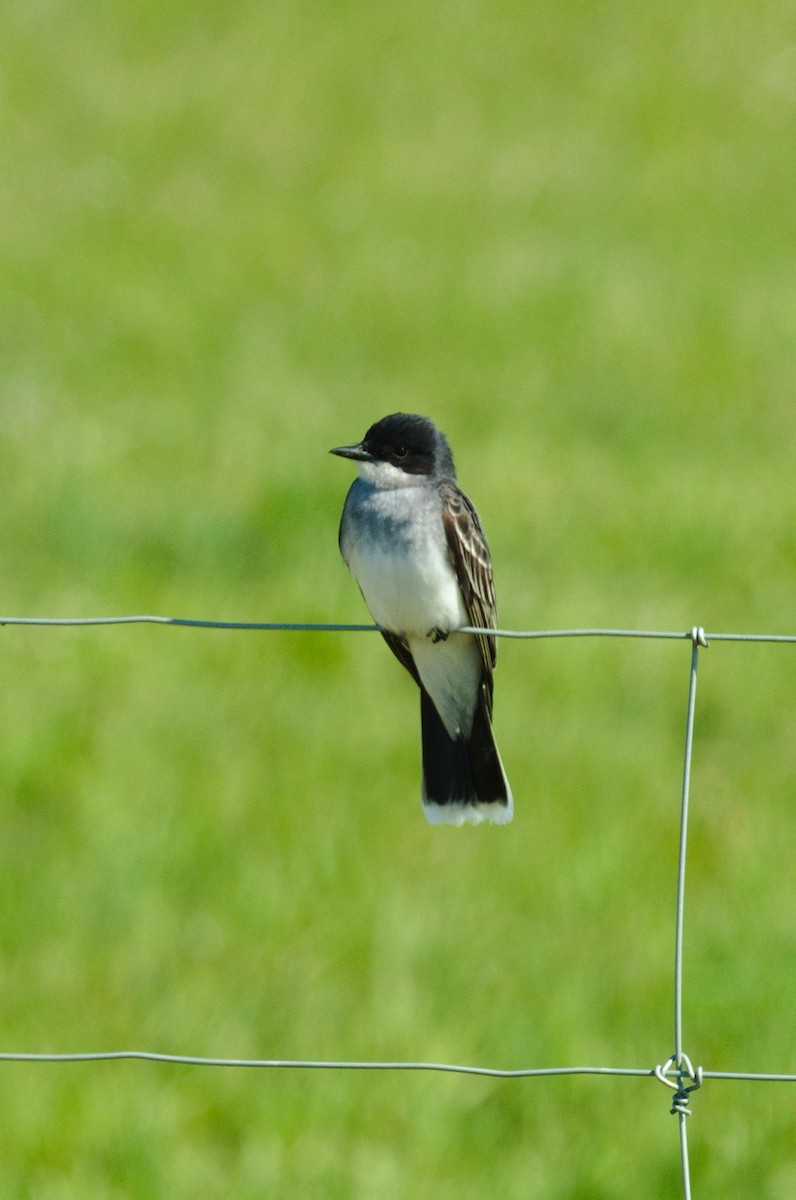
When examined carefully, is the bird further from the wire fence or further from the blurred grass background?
the blurred grass background

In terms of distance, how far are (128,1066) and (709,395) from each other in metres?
6.63

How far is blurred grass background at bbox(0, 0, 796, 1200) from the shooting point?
14.1ft

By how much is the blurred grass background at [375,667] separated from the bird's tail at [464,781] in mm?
739

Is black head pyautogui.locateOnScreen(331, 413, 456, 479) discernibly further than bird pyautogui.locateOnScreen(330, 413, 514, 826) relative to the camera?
Yes

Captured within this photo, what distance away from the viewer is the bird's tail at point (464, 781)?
4.18 metres

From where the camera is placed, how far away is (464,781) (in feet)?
13.8

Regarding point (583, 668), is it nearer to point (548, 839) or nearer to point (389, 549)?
point (548, 839)

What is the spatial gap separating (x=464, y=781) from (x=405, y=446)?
0.87 meters

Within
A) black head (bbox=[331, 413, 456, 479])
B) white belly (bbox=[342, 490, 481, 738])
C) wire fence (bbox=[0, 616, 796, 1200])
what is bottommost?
wire fence (bbox=[0, 616, 796, 1200])

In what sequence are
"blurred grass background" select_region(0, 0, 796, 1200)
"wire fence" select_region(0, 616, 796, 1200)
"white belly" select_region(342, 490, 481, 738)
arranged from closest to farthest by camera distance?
"wire fence" select_region(0, 616, 796, 1200) → "white belly" select_region(342, 490, 481, 738) → "blurred grass background" select_region(0, 0, 796, 1200)

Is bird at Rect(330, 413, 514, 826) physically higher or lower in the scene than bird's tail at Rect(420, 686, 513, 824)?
higher

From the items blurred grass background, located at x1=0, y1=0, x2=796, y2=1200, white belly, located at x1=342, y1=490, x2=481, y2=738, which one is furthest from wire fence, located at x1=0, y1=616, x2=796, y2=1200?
blurred grass background, located at x1=0, y1=0, x2=796, y2=1200

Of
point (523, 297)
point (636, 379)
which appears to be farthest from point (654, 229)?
point (636, 379)

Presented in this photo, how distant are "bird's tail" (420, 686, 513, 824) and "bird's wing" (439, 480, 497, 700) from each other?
0.20 meters
